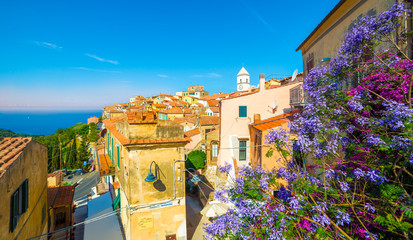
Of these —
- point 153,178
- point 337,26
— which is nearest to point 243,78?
point 337,26

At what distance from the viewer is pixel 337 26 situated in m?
7.71

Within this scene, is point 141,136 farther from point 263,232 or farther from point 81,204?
point 81,204

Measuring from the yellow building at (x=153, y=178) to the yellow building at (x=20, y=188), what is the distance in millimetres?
3130

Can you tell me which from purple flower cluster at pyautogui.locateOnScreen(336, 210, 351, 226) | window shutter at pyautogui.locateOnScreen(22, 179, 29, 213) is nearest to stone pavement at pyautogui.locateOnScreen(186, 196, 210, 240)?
window shutter at pyautogui.locateOnScreen(22, 179, 29, 213)

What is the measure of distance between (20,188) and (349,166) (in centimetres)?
916

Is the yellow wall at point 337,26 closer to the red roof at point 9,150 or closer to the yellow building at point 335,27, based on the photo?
the yellow building at point 335,27

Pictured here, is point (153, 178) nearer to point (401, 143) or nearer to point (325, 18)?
point (401, 143)

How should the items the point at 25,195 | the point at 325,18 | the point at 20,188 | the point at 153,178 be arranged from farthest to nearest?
the point at 153,178, the point at 325,18, the point at 25,195, the point at 20,188

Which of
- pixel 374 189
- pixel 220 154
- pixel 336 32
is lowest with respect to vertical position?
pixel 220 154

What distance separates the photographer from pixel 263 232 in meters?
4.08

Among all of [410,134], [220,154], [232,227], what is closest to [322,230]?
[232,227]

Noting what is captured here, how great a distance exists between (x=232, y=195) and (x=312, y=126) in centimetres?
257

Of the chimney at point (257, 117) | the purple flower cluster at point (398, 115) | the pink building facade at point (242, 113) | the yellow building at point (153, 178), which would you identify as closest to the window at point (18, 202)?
the yellow building at point (153, 178)

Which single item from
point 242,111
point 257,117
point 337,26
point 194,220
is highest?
point 337,26
